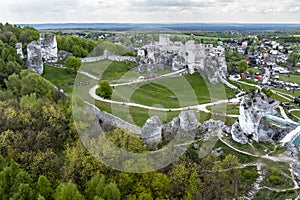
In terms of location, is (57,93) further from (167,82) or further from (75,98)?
(167,82)

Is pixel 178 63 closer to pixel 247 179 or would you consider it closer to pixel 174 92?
pixel 174 92

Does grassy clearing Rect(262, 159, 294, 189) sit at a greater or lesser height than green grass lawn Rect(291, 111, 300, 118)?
lesser

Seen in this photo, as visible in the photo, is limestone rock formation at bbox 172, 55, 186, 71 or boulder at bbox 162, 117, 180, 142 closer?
boulder at bbox 162, 117, 180, 142

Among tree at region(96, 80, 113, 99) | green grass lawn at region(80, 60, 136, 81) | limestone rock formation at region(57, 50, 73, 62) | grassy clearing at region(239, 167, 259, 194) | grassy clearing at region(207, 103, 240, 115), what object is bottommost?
grassy clearing at region(239, 167, 259, 194)

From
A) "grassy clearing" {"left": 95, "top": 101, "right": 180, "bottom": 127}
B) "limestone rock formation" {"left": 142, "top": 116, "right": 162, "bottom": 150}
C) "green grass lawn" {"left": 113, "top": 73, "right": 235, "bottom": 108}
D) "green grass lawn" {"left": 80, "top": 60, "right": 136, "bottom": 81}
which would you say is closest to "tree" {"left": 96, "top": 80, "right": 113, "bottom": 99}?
"green grass lawn" {"left": 113, "top": 73, "right": 235, "bottom": 108}

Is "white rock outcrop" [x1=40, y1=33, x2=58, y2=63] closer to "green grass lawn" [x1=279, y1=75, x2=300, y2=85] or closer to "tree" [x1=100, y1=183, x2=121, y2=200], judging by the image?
"tree" [x1=100, y1=183, x2=121, y2=200]

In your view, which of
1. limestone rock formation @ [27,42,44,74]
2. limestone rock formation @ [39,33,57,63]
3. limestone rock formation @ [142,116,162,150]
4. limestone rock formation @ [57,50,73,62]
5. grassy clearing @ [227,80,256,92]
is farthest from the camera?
limestone rock formation @ [57,50,73,62]

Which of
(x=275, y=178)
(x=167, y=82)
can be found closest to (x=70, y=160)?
(x=275, y=178)
